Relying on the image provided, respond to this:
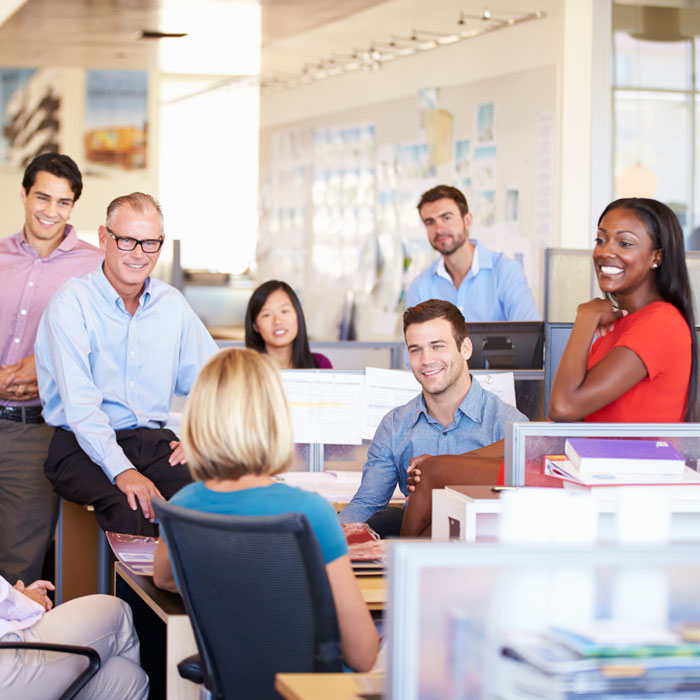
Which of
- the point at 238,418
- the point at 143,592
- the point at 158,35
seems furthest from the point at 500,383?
the point at 158,35

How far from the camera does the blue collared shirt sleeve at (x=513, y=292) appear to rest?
171 inches

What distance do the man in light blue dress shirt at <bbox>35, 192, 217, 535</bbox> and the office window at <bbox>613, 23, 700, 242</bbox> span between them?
303 centimetres

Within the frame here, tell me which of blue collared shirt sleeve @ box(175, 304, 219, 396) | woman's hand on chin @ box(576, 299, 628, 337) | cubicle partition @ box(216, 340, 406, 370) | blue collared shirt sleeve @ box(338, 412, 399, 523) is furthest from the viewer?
cubicle partition @ box(216, 340, 406, 370)

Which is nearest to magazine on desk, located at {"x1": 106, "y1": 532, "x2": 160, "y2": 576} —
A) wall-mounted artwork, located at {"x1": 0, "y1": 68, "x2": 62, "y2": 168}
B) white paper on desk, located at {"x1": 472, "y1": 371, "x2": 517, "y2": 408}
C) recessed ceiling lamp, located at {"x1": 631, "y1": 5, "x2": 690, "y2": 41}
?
white paper on desk, located at {"x1": 472, "y1": 371, "x2": 517, "y2": 408}

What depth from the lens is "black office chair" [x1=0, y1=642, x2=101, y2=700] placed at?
190 centimetres

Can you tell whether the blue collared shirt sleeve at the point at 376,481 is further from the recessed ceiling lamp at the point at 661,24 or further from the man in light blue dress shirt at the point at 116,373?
the recessed ceiling lamp at the point at 661,24

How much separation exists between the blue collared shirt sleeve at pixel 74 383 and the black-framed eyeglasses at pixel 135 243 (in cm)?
22

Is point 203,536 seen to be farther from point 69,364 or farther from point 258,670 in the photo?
point 69,364

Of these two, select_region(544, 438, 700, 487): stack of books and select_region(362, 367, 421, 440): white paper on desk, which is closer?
select_region(544, 438, 700, 487): stack of books

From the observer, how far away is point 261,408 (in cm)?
168

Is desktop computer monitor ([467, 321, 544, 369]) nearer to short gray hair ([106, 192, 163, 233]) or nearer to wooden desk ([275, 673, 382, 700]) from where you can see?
short gray hair ([106, 192, 163, 233])

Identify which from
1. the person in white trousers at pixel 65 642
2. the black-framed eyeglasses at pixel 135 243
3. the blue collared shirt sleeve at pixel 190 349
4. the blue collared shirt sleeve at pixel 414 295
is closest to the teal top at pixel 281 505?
the person in white trousers at pixel 65 642

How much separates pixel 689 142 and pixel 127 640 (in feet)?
13.9

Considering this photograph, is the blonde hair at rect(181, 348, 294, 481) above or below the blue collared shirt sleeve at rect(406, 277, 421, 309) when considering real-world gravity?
below
